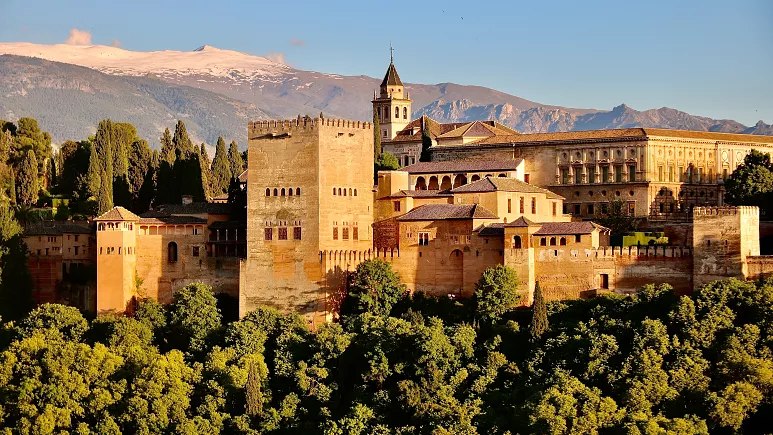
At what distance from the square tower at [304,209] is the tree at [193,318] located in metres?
1.21

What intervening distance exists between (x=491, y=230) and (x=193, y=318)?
1110 centimetres

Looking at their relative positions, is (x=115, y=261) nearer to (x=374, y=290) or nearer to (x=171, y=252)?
(x=171, y=252)

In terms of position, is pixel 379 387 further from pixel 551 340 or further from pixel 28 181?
pixel 28 181

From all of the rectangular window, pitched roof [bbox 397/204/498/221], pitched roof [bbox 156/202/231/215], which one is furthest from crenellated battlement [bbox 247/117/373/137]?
the rectangular window

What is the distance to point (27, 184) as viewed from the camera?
69.0 m

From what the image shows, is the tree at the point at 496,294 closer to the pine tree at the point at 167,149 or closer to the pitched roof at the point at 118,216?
the pitched roof at the point at 118,216

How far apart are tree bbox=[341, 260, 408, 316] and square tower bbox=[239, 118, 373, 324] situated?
0.90 m

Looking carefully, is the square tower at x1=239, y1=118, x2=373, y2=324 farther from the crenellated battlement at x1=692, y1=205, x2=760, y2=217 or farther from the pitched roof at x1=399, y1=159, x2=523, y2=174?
the crenellated battlement at x1=692, y1=205, x2=760, y2=217

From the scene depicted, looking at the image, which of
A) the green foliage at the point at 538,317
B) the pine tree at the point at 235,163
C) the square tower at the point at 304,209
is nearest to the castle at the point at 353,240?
the square tower at the point at 304,209

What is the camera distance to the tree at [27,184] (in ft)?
226

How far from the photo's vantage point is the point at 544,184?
63250mm

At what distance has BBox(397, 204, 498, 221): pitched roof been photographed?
50.7 metres

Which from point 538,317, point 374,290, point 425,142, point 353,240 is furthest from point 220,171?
point 538,317

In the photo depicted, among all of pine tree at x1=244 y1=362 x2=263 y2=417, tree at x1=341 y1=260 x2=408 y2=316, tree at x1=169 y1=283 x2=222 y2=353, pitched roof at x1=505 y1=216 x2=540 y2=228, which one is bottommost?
pine tree at x1=244 y1=362 x2=263 y2=417
